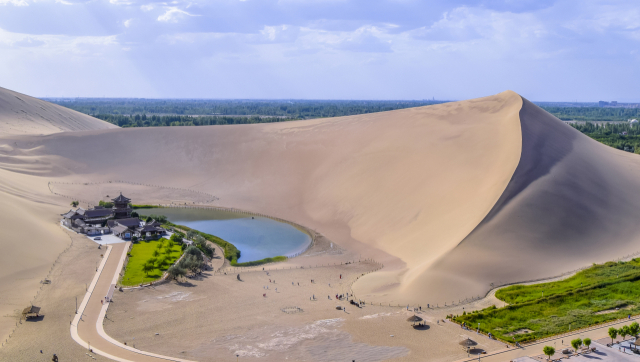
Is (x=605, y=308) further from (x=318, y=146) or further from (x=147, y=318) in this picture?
(x=318, y=146)

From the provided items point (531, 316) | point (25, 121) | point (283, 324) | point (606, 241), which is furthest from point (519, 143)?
point (25, 121)

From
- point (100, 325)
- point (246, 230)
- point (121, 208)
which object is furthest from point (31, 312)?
point (246, 230)

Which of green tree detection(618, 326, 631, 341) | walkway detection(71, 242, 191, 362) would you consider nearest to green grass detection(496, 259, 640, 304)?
green tree detection(618, 326, 631, 341)

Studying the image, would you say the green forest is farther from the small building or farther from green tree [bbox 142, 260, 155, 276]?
the small building

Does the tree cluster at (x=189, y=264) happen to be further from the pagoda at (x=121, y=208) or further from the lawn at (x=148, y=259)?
the pagoda at (x=121, y=208)

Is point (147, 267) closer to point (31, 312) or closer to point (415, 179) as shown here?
point (31, 312)

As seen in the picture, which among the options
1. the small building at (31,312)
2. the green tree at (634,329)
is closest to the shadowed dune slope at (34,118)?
the small building at (31,312)
